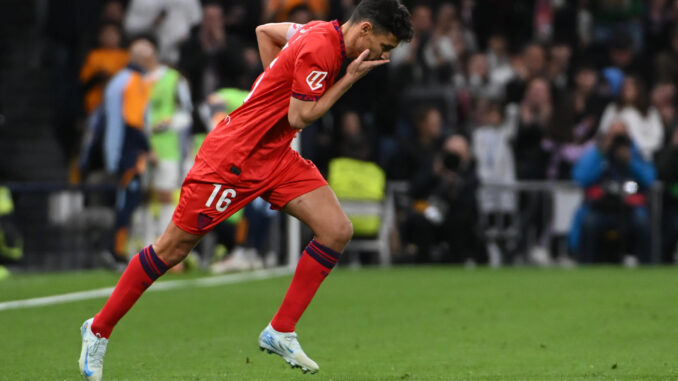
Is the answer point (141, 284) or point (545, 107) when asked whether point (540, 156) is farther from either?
point (141, 284)

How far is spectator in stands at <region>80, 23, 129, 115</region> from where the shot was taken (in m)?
18.7

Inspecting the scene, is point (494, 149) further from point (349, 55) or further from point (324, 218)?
point (349, 55)

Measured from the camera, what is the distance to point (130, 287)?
24.3ft

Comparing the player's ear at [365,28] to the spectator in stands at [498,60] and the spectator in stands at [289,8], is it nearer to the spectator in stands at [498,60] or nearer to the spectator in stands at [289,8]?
the spectator in stands at [289,8]

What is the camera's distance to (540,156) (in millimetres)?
19078

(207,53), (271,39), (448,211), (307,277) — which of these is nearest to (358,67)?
(271,39)

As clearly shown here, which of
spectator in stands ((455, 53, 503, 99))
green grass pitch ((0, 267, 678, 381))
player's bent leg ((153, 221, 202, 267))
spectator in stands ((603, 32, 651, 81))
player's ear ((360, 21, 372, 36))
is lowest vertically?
green grass pitch ((0, 267, 678, 381))

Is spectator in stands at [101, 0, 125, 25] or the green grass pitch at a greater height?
spectator in stands at [101, 0, 125, 25]

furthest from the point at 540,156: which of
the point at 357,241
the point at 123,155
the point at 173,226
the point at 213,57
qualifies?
the point at 173,226

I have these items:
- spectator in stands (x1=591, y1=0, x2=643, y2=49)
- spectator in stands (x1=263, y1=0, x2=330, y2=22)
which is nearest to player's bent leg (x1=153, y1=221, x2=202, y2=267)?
spectator in stands (x1=263, y1=0, x2=330, y2=22)

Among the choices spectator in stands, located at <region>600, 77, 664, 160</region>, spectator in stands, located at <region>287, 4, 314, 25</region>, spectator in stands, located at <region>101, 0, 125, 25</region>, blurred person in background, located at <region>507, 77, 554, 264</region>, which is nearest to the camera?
spectator in stands, located at <region>287, 4, 314, 25</region>

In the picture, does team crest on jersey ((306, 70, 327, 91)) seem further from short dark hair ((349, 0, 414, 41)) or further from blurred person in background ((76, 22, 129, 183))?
blurred person in background ((76, 22, 129, 183))

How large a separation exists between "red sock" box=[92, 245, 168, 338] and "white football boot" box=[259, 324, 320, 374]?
686mm

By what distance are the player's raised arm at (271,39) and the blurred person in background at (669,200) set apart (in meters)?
11.0
